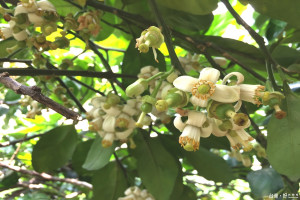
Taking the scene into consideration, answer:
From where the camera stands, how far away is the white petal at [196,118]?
0.54m

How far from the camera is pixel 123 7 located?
1050mm

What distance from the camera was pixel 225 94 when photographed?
1.67 feet

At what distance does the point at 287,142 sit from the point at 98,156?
559mm

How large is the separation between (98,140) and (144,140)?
5.8 inches

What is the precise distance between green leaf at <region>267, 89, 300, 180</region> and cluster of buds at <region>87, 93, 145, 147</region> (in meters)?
0.37

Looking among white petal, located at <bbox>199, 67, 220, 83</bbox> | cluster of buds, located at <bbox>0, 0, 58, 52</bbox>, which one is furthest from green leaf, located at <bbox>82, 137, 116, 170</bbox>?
white petal, located at <bbox>199, 67, 220, 83</bbox>

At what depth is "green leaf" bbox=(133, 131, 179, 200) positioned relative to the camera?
901 millimetres

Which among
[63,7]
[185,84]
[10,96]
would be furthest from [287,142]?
[10,96]

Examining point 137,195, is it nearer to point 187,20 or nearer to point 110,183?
point 110,183

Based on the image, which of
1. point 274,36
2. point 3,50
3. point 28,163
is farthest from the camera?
point 28,163

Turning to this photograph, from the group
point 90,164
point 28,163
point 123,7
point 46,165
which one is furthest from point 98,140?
point 28,163

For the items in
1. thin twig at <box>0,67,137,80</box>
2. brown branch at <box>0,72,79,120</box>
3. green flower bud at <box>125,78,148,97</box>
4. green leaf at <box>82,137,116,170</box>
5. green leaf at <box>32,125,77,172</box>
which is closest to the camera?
brown branch at <box>0,72,79,120</box>

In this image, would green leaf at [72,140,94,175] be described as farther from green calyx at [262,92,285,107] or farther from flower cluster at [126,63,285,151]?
green calyx at [262,92,285,107]

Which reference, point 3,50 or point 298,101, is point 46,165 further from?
point 298,101
